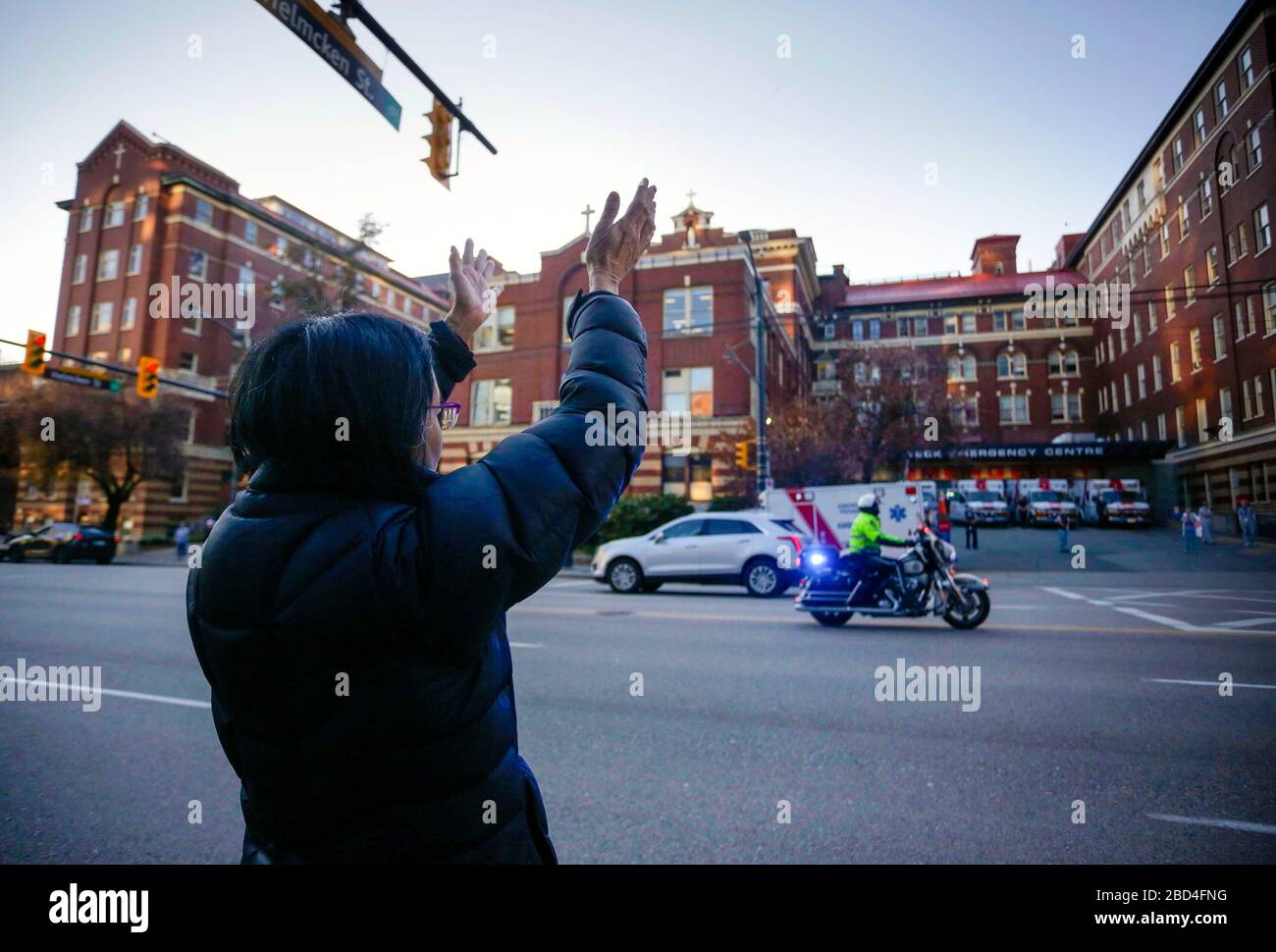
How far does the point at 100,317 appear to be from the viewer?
3756 centimetres

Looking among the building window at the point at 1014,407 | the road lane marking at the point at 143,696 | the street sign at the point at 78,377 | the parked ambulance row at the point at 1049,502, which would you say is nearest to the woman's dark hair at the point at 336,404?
the road lane marking at the point at 143,696

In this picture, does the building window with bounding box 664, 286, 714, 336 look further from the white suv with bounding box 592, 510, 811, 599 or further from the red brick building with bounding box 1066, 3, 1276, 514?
the red brick building with bounding box 1066, 3, 1276, 514

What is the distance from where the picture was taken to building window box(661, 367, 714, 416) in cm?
3003

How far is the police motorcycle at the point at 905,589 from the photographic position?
947 cm

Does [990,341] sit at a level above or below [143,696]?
above

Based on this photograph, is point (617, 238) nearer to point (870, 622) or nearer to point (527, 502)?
point (527, 502)

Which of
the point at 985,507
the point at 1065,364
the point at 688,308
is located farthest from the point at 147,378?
the point at 1065,364

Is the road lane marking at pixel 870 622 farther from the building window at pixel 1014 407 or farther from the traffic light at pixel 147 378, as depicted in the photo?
the building window at pixel 1014 407

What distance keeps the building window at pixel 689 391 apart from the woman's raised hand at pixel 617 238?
28379 mm

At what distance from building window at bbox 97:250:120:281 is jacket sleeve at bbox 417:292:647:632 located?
47396 mm

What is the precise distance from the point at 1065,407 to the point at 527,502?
2476 inches

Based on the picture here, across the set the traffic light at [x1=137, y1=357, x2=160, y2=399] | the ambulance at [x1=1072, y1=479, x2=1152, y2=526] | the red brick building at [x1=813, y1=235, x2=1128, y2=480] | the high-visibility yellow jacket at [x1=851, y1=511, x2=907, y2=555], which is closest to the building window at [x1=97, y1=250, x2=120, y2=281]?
the traffic light at [x1=137, y1=357, x2=160, y2=399]
